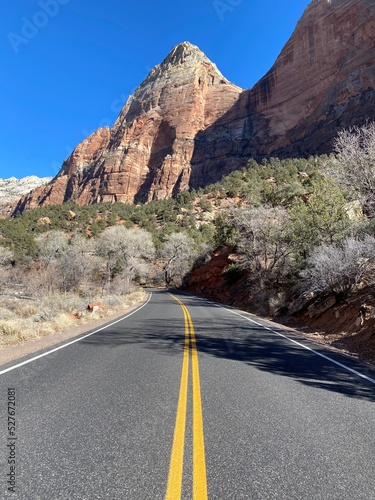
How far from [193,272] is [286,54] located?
10521 cm

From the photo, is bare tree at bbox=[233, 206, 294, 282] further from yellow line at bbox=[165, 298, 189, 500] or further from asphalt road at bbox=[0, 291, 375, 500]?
yellow line at bbox=[165, 298, 189, 500]

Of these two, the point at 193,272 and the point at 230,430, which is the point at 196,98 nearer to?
the point at 193,272

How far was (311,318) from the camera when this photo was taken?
15.7 metres

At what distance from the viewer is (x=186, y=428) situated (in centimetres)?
381

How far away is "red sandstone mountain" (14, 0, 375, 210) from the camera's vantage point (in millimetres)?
90375

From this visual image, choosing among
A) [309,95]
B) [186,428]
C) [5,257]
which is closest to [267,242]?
[186,428]

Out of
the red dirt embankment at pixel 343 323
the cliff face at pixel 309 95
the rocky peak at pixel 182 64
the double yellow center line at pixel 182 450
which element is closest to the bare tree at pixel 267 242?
the red dirt embankment at pixel 343 323

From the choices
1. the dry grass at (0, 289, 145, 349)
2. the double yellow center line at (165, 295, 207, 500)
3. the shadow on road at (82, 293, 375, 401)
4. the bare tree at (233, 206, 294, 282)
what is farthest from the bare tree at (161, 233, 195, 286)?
the double yellow center line at (165, 295, 207, 500)

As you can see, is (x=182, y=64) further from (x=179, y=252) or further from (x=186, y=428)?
(x=186, y=428)

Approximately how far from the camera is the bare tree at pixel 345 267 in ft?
44.4

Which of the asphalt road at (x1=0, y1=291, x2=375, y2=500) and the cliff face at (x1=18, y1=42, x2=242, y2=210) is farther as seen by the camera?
the cliff face at (x1=18, y1=42, x2=242, y2=210)

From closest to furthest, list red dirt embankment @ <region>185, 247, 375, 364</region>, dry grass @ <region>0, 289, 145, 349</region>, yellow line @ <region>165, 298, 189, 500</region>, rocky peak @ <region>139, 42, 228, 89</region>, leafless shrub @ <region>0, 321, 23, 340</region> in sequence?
yellow line @ <region>165, 298, 189, 500</region> → red dirt embankment @ <region>185, 247, 375, 364</region> → leafless shrub @ <region>0, 321, 23, 340</region> → dry grass @ <region>0, 289, 145, 349</region> → rocky peak @ <region>139, 42, 228, 89</region>

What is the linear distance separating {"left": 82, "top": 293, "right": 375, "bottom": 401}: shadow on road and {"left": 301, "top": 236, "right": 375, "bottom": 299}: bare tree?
4068mm

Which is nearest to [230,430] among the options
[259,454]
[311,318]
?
[259,454]
